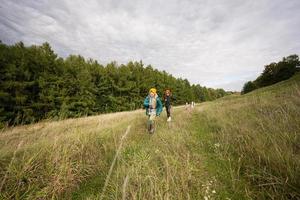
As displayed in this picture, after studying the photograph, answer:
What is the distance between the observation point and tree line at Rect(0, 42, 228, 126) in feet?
69.2

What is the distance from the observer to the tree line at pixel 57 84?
21.1 m

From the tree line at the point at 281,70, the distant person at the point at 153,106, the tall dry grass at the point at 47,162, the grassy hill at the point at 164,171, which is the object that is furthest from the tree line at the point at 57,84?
the tree line at the point at 281,70

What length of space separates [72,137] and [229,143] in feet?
13.7

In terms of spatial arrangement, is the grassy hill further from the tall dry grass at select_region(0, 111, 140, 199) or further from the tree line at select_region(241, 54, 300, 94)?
the tree line at select_region(241, 54, 300, 94)

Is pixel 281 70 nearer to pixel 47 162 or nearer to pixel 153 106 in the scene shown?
pixel 153 106

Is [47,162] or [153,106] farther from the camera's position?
[153,106]

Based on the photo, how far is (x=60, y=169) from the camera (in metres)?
3.15

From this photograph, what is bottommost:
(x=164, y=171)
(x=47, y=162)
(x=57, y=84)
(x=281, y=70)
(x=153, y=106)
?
(x=164, y=171)

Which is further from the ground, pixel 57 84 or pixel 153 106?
pixel 57 84

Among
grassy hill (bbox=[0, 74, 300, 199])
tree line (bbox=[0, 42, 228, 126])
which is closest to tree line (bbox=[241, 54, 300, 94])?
tree line (bbox=[0, 42, 228, 126])

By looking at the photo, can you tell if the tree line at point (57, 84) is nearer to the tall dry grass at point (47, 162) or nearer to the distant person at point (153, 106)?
the distant person at point (153, 106)

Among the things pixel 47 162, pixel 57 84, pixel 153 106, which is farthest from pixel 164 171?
pixel 57 84

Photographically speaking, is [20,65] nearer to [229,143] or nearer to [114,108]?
[114,108]

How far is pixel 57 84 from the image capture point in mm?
23172
